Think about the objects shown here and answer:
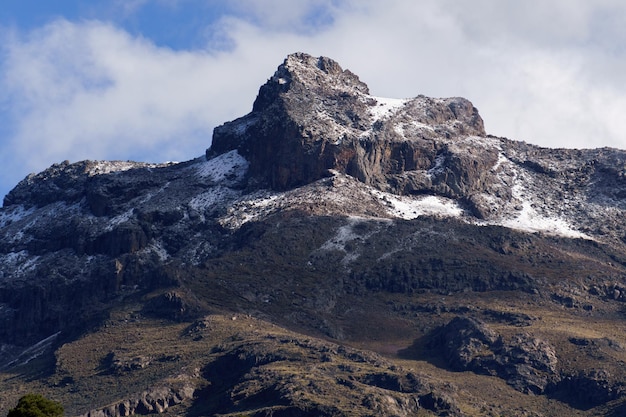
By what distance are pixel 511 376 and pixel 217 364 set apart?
110ft

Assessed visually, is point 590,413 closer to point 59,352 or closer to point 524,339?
point 524,339

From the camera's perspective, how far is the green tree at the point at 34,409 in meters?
137

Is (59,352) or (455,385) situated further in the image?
(59,352)

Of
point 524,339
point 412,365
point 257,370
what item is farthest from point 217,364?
point 524,339

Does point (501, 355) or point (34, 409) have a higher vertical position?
point (501, 355)

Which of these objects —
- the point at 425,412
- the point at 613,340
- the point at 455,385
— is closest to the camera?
the point at 425,412

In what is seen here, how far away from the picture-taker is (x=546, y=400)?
590ft

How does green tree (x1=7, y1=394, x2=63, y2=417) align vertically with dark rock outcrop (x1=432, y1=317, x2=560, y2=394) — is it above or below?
below

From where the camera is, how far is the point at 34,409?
5443 inches

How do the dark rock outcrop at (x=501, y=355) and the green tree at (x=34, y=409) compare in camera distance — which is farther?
the dark rock outcrop at (x=501, y=355)

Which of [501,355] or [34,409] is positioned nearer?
[34,409]

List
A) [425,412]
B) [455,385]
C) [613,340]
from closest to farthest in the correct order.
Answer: [425,412]
[455,385]
[613,340]

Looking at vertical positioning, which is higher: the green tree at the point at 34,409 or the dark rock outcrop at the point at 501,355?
the dark rock outcrop at the point at 501,355

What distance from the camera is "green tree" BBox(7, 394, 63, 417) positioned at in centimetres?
13712
